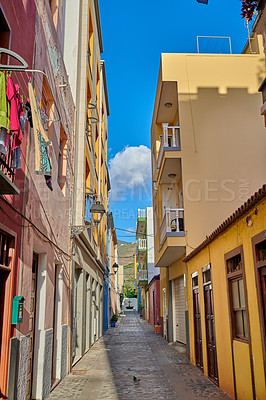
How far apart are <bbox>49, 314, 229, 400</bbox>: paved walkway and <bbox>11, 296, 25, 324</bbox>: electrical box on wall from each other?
3182mm

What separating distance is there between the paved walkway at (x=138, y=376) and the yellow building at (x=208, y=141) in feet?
7.35

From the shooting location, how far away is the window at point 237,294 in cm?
688

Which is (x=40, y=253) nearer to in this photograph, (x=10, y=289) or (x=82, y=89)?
(x=10, y=289)

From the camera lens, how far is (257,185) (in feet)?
47.4

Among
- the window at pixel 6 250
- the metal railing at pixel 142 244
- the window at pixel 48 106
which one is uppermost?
the metal railing at pixel 142 244

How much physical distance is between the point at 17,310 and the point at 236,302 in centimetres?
415

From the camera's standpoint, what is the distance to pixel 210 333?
374 inches

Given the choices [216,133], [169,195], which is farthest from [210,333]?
[169,195]

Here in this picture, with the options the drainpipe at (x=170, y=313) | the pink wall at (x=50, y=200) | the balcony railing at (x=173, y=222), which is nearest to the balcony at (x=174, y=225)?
the balcony railing at (x=173, y=222)

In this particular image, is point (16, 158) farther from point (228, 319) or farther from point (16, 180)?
point (228, 319)

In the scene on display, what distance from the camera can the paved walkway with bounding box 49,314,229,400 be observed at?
7.87m

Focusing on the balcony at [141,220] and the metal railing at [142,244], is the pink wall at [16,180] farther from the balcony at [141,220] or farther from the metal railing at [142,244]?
the balcony at [141,220]

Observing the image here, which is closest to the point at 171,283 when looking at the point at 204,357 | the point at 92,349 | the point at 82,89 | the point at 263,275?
the point at 92,349

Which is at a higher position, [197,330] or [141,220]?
[141,220]
